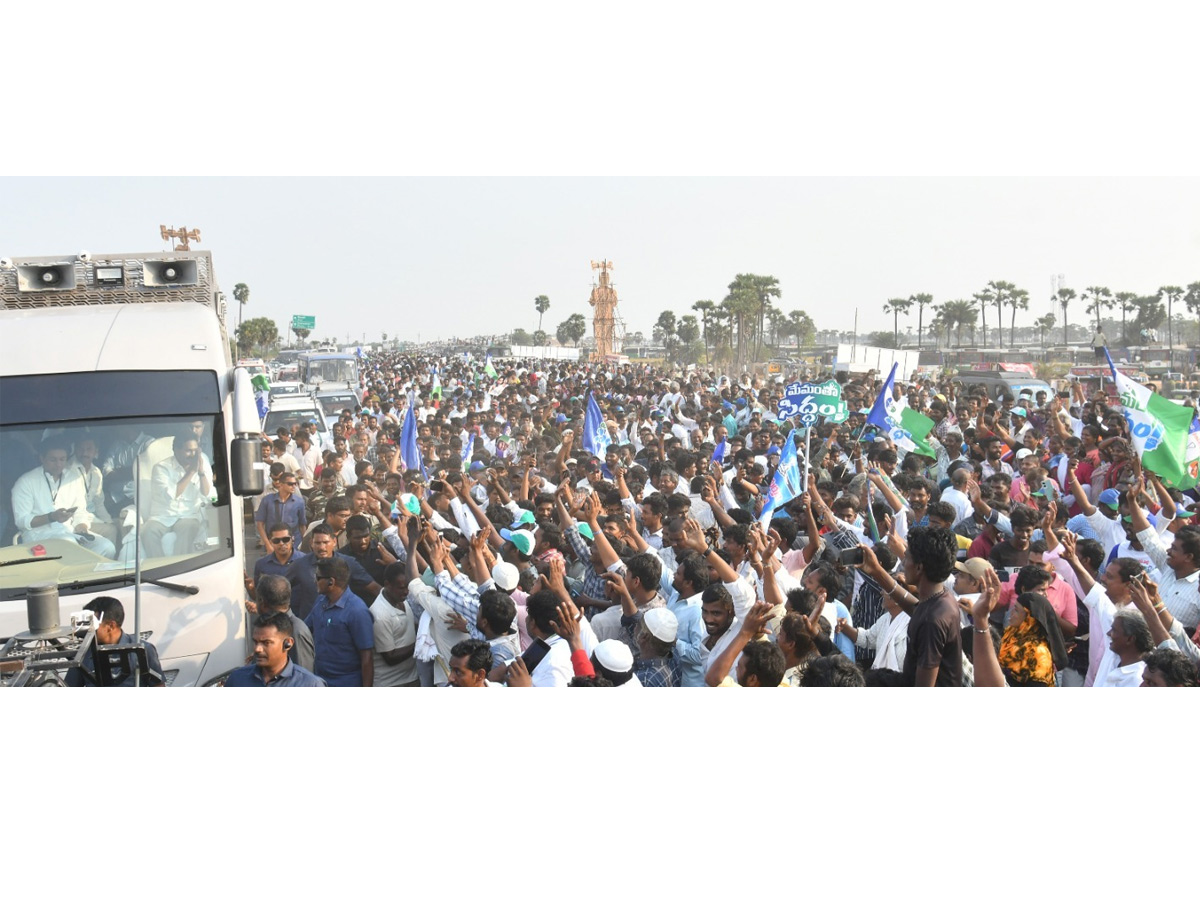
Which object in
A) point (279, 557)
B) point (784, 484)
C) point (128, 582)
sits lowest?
point (279, 557)

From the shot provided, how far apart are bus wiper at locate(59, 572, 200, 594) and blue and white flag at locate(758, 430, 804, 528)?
13.2 ft

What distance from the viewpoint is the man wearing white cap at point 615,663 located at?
4.70m

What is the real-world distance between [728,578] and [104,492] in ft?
10.6

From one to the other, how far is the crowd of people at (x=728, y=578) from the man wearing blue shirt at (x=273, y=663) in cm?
1

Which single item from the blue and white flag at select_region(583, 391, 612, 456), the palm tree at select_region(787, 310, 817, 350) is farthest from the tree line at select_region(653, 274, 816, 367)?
the blue and white flag at select_region(583, 391, 612, 456)

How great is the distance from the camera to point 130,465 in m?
5.68

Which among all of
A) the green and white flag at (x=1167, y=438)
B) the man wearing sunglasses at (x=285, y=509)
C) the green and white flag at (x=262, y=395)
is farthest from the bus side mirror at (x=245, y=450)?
the green and white flag at (x=262, y=395)

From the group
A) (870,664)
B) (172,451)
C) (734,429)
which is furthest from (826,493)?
(734,429)

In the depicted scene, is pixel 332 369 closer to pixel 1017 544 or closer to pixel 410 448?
pixel 410 448

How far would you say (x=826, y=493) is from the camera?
8492 mm

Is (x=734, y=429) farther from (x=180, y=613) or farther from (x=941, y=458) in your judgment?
(x=180, y=613)

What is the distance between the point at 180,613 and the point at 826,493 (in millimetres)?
4917

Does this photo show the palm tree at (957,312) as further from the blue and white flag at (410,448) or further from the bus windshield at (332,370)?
the blue and white flag at (410,448)

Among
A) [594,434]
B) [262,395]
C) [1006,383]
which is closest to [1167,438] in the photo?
[594,434]
